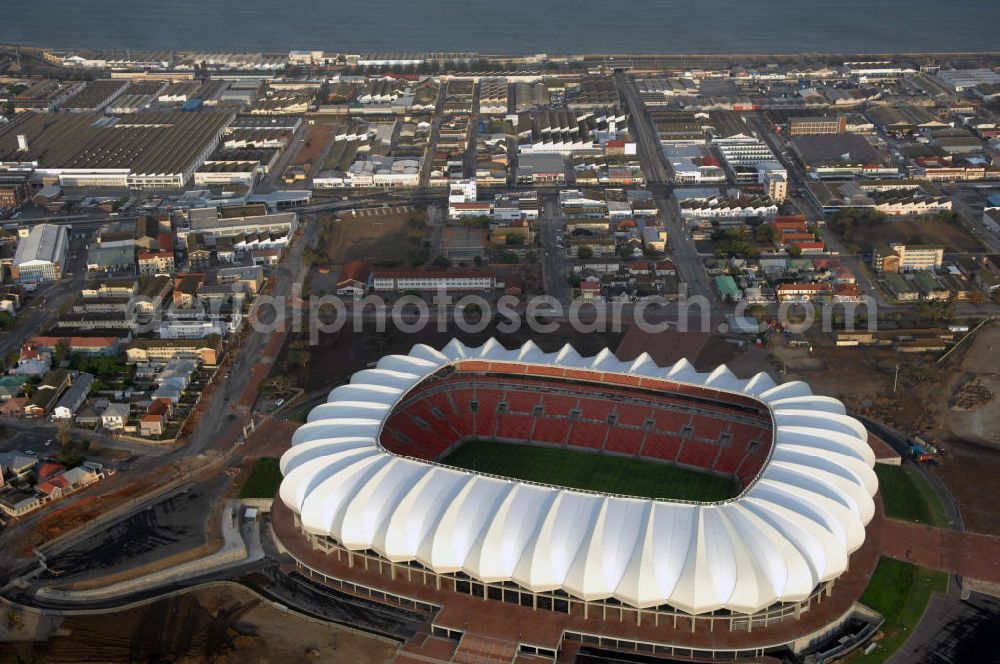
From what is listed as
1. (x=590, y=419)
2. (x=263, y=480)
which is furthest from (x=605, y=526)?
(x=263, y=480)

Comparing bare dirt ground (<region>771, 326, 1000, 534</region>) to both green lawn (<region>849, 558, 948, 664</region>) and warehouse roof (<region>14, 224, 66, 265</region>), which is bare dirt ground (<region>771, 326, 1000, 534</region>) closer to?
green lawn (<region>849, 558, 948, 664</region>)

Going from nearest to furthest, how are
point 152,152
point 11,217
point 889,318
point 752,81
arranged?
point 889,318, point 11,217, point 152,152, point 752,81

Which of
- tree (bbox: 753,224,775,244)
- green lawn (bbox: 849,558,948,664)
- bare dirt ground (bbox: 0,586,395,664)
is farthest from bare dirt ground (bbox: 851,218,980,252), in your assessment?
bare dirt ground (bbox: 0,586,395,664)

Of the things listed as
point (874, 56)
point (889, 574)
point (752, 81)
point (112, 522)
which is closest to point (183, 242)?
point (112, 522)

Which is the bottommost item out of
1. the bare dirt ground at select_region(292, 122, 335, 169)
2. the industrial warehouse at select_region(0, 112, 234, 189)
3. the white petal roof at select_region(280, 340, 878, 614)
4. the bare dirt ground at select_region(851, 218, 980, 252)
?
the bare dirt ground at select_region(851, 218, 980, 252)

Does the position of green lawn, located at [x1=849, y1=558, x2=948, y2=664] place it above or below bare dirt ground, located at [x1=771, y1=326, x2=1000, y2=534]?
above

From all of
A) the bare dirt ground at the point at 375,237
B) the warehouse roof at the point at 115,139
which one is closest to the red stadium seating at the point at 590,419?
the bare dirt ground at the point at 375,237

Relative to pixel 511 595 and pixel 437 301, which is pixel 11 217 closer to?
pixel 437 301
